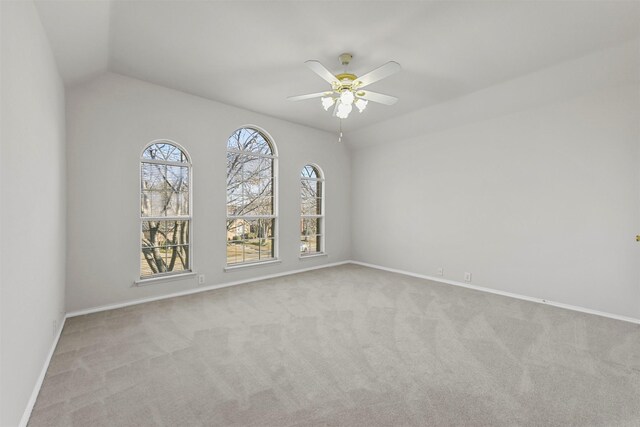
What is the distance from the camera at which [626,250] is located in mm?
3326

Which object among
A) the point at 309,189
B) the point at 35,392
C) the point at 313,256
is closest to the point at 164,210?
the point at 35,392

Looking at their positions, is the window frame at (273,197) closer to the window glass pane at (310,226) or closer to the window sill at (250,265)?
the window sill at (250,265)

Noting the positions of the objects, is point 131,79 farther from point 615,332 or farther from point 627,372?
point 615,332

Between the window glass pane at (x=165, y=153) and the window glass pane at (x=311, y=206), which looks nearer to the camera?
the window glass pane at (x=165, y=153)

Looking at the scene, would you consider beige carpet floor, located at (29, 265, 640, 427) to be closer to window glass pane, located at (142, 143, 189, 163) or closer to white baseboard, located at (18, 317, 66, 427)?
white baseboard, located at (18, 317, 66, 427)

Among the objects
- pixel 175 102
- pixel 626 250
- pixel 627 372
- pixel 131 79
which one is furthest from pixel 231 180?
pixel 626 250

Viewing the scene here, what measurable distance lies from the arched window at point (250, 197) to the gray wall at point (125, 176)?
204mm

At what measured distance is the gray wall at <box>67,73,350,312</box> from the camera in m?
3.37

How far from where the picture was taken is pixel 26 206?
70.6 inches

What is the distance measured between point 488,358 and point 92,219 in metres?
4.29

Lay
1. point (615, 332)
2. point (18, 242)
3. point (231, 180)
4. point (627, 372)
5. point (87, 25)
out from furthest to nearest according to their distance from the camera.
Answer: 1. point (231, 180)
2. point (615, 332)
3. point (87, 25)
4. point (627, 372)
5. point (18, 242)

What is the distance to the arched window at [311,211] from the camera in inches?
229

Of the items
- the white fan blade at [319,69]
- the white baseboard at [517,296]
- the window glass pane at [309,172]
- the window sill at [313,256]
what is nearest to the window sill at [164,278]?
the window sill at [313,256]

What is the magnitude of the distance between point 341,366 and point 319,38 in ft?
9.37
